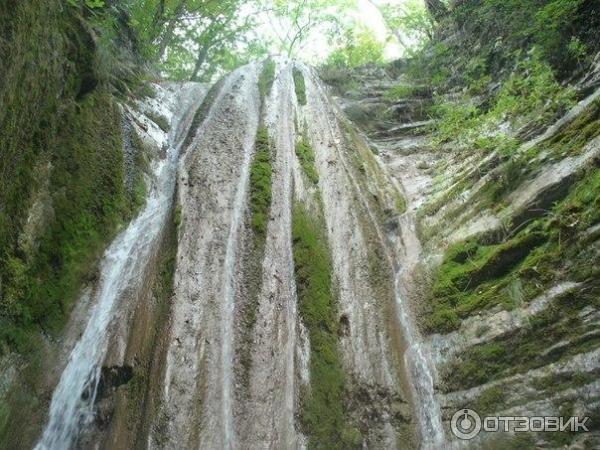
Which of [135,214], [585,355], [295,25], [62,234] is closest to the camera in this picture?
[585,355]

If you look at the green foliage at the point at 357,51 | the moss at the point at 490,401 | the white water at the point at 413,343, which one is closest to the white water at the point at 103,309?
the white water at the point at 413,343

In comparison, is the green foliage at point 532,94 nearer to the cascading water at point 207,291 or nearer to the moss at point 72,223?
the cascading water at point 207,291

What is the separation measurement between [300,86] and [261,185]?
409 cm

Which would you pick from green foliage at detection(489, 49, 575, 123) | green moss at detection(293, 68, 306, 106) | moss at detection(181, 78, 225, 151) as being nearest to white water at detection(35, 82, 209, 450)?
moss at detection(181, 78, 225, 151)

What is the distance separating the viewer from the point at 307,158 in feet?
23.2

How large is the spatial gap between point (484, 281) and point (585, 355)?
1275 mm

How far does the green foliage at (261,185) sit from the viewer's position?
567cm

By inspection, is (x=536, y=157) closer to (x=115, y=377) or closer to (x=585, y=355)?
(x=585, y=355)

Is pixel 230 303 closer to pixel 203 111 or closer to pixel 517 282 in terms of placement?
pixel 517 282

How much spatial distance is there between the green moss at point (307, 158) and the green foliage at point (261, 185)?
50 cm

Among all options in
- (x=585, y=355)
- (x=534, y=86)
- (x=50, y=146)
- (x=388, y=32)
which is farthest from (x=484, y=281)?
(x=388, y=32)

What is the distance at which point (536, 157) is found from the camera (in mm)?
5277

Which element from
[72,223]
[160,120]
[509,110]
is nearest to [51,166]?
[72,223]

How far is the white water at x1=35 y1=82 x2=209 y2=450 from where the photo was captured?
4.12 m
